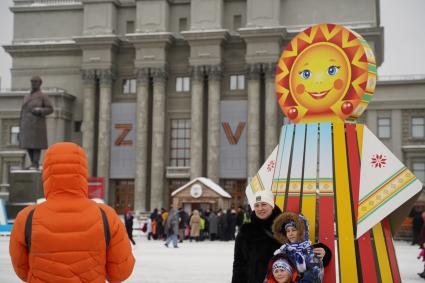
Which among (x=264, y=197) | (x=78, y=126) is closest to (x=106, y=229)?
(x=264, y=197)

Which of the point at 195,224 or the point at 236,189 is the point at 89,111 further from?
the point at 195,224

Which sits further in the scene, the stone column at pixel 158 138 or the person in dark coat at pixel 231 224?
the stone column at pixel 158 138

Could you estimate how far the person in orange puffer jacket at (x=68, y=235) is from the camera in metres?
3.63

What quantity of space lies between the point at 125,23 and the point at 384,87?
19490 millimetres

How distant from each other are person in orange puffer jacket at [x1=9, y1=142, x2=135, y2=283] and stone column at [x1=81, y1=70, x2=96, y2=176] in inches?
1672

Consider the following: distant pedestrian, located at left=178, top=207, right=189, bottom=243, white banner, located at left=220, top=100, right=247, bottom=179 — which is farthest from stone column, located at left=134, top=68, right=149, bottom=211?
distant pedestrian, located at left=178, top=207, right=189, bottom=243

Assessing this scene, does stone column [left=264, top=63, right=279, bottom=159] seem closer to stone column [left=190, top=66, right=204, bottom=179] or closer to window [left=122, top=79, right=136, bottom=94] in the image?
stone column [left=190, top=66, right=204, bottom=179]

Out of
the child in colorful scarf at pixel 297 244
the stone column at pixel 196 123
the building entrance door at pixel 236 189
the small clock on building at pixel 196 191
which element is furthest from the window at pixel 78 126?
the child in colorful scarf at pixel 297 244

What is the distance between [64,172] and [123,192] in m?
43.2

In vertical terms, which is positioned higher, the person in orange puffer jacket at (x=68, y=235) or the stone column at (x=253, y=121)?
the stone column at (x=253, y=121)

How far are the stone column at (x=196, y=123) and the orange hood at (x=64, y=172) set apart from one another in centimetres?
3985

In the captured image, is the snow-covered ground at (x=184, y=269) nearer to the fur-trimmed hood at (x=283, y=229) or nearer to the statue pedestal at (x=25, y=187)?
the statue pedestal at (x=25, y=187)

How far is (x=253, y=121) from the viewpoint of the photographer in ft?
141

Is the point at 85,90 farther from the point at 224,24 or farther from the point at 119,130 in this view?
the point at 224,24
